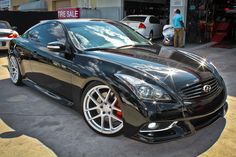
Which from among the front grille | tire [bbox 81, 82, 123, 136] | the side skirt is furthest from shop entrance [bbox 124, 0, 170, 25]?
the front grille

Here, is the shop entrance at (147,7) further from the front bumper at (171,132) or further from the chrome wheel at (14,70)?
the front bumper at (171,132)

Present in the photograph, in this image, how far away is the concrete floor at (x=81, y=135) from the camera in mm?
3047

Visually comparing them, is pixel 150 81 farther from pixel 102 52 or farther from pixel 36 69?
pixel 36 69

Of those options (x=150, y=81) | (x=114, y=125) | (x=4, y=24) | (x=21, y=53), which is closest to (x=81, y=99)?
(x=114, y=125)

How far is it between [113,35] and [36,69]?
4.67 ft

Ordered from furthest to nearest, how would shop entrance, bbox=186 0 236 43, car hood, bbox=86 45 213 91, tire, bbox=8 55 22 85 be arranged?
1. shop entrance, bbox=186 0 236 43
2. tire, bbox=8 55 22 85
3. car hood, bbox=86 45 213 91

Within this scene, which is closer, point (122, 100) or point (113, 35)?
point (122, 100)

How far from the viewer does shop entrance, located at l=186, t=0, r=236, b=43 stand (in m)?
12.4

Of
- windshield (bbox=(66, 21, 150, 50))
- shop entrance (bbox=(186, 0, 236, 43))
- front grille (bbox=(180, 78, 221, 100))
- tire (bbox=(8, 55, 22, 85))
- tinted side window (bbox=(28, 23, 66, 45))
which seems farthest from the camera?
shop entrance (bbox=(186, 0, 236, 43))

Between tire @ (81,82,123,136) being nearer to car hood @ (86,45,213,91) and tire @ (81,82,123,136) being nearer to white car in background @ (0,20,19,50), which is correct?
car hood @ (86,45,213,91)

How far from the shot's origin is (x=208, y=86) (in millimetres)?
3182

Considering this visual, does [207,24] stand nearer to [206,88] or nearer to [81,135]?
[206,88]

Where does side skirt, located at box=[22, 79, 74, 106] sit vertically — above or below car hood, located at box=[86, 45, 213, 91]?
below

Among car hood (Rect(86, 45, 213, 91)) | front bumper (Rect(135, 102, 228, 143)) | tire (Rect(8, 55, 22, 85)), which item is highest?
car hood (Rect(86, 45, 213, 91))
